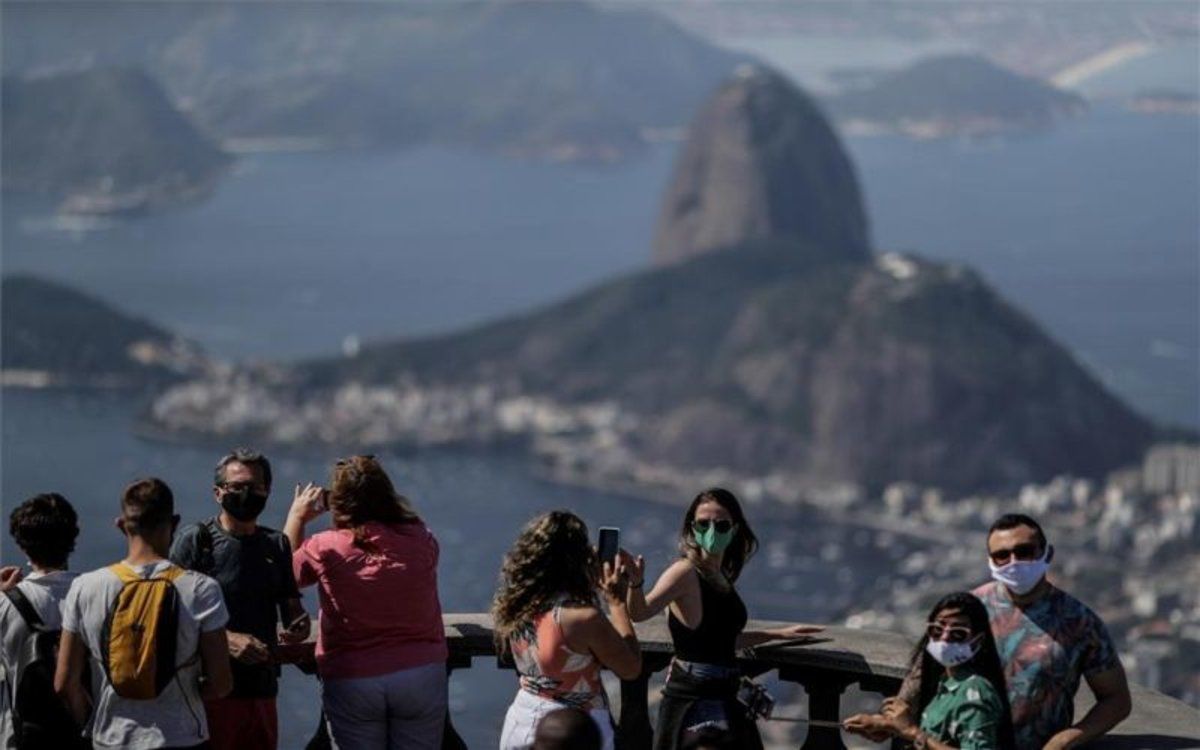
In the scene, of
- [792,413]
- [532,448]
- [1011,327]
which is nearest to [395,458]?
[532,448]

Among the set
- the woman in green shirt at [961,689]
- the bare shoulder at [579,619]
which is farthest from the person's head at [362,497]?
the woman in green shirt at [961,689]

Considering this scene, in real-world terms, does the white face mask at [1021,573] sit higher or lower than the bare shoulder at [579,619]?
higher

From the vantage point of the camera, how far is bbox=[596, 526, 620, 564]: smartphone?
762 centimetres

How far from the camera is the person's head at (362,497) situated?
7.90 meters

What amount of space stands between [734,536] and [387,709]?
131 cm

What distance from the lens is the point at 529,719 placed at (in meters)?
7.41

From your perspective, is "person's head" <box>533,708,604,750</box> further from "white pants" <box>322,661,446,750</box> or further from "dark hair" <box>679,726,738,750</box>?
"white pants" <box>322,661,446,750</box>

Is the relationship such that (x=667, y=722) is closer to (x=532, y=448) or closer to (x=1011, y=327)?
(x=532, y=448)

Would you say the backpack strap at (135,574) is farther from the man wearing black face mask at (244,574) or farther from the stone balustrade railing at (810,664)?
the stone balustrade railing at (810,664)

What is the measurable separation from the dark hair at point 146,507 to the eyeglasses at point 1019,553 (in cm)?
248

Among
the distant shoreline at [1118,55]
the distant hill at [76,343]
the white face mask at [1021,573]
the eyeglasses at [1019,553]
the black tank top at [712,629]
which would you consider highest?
the distant shoreline at [1118,55]

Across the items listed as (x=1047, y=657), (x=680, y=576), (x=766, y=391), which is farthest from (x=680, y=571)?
(x=766, y=391)

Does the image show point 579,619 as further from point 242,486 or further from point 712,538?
point 242,486

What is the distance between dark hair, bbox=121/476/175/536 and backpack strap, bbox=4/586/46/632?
1.85 feet
